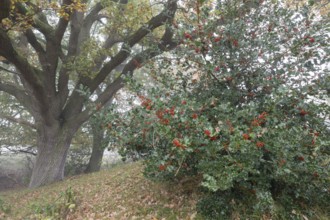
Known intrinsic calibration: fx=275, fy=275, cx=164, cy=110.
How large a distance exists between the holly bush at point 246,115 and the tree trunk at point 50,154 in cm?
558

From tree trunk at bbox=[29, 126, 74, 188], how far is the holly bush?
5581 millimetres

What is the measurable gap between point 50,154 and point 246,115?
24.7 feet

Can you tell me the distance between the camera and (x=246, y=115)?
11.2 feet

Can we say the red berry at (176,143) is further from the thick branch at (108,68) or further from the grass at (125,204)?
the thick branch at (108,68)

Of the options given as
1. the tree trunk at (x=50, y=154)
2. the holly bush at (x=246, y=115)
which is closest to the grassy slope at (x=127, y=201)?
the holly bush at (x=246, y=115)

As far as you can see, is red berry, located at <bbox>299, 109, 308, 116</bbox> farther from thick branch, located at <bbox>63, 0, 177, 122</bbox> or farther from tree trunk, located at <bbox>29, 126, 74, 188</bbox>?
tree trunk, located at <bbox>29, 126, 74, 188</bbox>

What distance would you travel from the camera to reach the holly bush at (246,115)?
10.5 feet

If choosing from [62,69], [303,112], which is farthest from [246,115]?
[62,69]

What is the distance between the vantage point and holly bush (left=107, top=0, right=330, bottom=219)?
3.21 metres

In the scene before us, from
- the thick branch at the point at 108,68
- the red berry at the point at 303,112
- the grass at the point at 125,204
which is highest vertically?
the thick branch at the point at 108,68

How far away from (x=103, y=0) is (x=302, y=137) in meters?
6.69

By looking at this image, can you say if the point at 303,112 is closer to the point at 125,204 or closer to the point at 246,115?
the point at 246,115

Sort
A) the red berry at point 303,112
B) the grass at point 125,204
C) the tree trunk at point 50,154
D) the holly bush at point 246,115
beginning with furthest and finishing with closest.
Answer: the tree trunk at point 50,154
the grass at point 125,204
the red berry at point 303,112
the holly bush at point 246,115

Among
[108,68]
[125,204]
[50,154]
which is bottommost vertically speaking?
[125,204]
